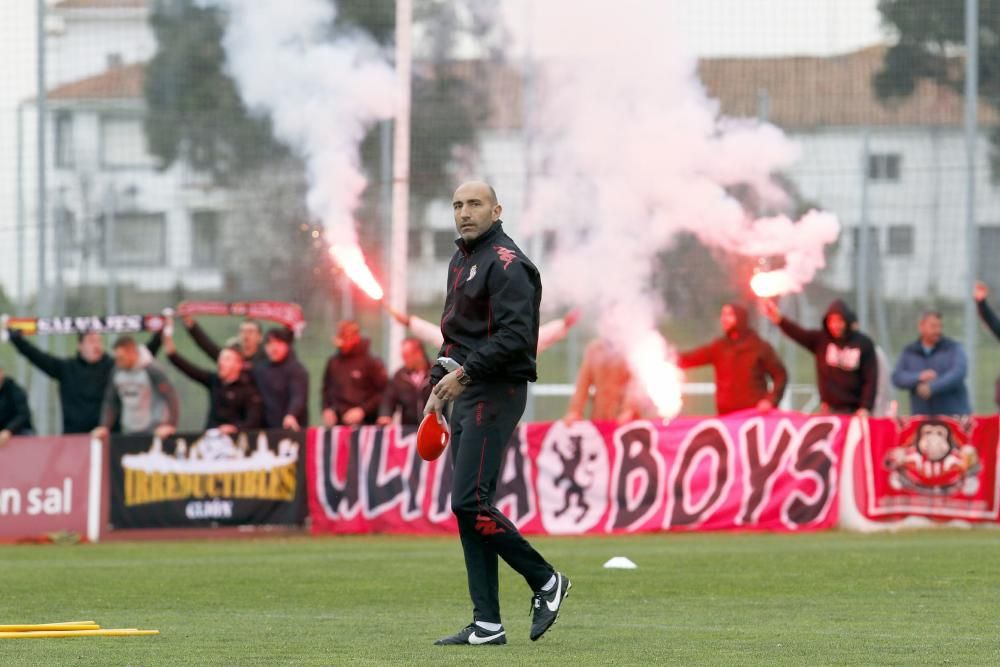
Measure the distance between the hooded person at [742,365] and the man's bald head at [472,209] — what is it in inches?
415

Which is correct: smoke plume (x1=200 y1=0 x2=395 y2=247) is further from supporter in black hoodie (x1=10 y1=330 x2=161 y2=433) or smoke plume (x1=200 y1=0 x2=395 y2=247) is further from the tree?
the tree

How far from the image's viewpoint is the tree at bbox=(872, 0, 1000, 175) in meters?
21.8

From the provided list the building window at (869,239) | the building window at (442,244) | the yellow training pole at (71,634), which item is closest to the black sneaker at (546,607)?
the yellow training pole at (71,634)

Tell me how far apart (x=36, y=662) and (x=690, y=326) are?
15234 mm

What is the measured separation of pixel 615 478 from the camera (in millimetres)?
18141

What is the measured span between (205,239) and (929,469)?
401 inches

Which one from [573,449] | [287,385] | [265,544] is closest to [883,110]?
[573,449]

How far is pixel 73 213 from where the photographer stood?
22891 mm

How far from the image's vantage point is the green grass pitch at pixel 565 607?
7844 millimetres

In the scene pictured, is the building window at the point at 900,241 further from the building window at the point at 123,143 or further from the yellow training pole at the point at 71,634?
the yellow training pole at the point at 71,634

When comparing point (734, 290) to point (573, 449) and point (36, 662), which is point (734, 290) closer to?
point (573, 449)

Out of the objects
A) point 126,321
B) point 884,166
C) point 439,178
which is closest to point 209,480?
point 126,321

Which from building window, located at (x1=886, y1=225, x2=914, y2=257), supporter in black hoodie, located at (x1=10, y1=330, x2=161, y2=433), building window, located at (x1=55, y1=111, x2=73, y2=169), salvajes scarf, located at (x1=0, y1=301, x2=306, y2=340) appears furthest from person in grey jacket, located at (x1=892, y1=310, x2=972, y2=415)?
building window, located at (x1=55, y1=111, x2=73, y2=169)

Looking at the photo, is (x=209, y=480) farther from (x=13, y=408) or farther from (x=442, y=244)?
(x=442, y=244)
